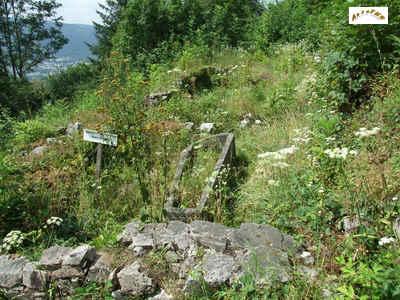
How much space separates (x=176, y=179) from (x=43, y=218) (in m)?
1.73

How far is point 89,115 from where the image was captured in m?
7.11

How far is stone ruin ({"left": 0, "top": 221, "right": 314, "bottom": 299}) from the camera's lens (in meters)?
3.04

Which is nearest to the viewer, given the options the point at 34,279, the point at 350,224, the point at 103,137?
the point at 350,224

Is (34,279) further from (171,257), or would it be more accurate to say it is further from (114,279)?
(171,257)

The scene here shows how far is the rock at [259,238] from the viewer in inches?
124

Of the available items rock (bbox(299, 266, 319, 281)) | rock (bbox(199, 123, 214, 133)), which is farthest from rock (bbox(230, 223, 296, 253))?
rock (bbox(199, 123, 214, 133))

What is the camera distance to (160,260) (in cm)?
342

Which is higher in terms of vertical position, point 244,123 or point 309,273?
point 244,123

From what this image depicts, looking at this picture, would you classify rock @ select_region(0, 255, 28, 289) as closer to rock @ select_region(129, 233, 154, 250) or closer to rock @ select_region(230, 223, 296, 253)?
rock @ select_region(129, 233, 154, 250)

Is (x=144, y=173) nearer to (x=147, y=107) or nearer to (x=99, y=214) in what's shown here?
(x=99, y=214)

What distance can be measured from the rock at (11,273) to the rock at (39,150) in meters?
2.37

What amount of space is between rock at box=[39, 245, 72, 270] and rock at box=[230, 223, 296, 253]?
1.67 meters

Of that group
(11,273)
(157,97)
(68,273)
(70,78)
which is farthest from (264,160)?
(70,78)

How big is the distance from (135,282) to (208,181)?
4.96ft
